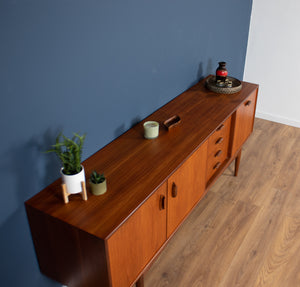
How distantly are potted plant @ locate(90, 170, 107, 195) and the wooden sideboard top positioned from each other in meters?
0.03

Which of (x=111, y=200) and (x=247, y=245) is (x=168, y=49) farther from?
(x=247, y=245)

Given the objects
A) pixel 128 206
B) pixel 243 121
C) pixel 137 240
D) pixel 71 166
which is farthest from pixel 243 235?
pixel 71 166

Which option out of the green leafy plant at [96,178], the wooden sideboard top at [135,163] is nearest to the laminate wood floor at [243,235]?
the wooden sideboard top at [135,163]

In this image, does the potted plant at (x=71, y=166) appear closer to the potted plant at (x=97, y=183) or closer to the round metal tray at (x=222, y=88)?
the potted plant at (x=97, y=183)

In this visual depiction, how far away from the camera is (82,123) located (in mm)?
1708

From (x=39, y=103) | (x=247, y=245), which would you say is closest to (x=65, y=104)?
(x=39, y=103)

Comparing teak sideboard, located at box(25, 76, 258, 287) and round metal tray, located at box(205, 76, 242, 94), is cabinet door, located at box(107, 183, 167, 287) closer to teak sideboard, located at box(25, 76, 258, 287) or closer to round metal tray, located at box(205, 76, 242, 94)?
teak sideboard, located at box(25, 76, 258, 287)

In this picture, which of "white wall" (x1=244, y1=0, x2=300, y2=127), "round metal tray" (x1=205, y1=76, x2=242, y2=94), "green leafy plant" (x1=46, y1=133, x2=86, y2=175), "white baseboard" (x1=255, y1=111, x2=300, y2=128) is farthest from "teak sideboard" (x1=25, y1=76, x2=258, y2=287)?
"white baseboard" (x1=255, y1=111, x2=300, y2=128)

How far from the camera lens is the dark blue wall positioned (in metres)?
1.33

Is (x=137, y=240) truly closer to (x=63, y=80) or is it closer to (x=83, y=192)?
(x=83, y=192)

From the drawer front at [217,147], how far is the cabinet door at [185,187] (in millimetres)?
116

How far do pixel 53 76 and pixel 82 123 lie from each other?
1.02 ft

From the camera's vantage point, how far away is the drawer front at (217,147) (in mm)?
2199

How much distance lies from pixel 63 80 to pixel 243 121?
1.52 meters
